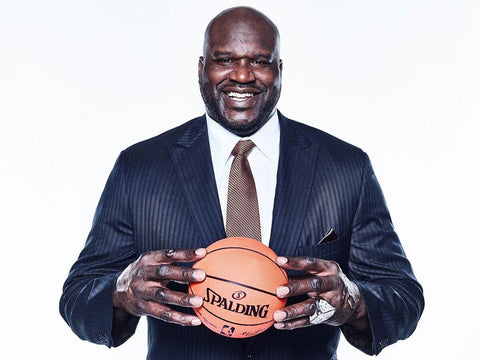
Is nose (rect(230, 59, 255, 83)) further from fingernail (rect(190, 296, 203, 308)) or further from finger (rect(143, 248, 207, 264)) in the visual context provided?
fingernail (rect(190, 296, 203, 308))

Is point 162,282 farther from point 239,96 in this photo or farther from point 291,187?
point 239,96

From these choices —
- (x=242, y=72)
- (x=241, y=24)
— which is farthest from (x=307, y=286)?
(x=241, y=24)

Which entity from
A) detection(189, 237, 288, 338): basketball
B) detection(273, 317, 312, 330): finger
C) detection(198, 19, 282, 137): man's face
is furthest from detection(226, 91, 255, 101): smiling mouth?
detection(273, 317, 312, 330): finger

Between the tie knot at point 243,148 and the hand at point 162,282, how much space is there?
2.40ft

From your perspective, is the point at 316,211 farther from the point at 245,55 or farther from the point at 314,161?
the point at 245,55

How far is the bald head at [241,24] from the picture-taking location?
3000 millimetres

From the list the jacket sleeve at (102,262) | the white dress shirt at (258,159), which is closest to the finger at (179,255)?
the jacket sleeve at (102,262)

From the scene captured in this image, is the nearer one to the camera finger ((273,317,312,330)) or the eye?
finger ((273,317,312,330))

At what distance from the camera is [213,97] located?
3031 millimetres

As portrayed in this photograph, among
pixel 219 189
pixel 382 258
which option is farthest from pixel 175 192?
pixel 382 258

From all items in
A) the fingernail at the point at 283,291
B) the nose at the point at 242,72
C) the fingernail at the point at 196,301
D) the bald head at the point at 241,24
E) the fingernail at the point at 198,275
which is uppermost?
the bald head at the point at 241,24

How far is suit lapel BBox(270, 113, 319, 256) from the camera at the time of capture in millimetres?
2861

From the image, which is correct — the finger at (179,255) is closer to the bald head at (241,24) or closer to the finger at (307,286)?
the finger at (307,286)

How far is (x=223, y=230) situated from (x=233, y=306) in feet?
1.70
